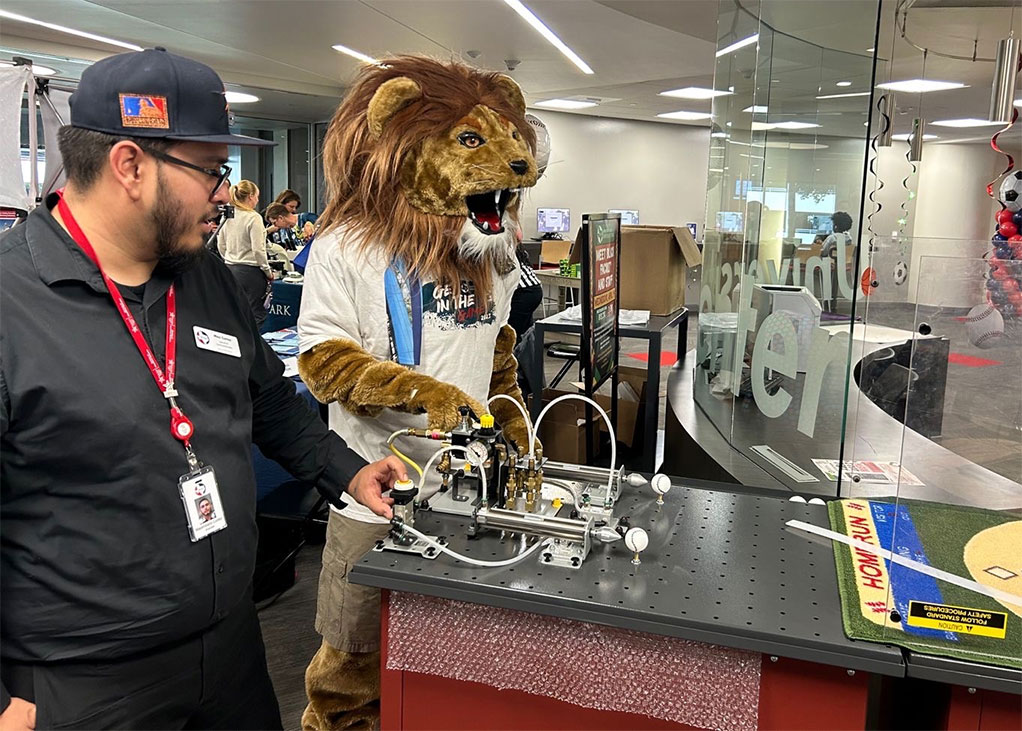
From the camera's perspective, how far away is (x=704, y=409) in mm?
3662

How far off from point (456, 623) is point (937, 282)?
999mm

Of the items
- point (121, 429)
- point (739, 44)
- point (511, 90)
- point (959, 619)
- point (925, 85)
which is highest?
point (925, 85)

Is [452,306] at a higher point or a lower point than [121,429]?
higher

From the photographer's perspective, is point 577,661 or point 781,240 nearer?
point 577,661

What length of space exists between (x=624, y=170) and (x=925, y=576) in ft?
39.1

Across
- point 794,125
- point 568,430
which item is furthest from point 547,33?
point 568,430

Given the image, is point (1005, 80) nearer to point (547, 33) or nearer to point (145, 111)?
point (145, 111)

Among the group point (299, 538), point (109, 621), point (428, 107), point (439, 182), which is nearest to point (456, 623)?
point (109, 621)

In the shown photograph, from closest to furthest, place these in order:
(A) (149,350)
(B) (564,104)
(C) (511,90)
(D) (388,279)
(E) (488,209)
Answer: (A) (149,350)
(D) (388,279)
(E) (488,209)
(C) (511,90)
(B) (564,104)

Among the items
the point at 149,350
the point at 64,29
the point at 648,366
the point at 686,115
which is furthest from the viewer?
the point at 686,115

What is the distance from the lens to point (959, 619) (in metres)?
1.10

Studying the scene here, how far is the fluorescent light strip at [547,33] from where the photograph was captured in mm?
5721

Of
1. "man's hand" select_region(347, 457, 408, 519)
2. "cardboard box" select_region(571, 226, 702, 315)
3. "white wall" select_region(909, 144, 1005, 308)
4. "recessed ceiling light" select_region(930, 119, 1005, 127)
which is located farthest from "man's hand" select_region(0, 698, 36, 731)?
"white wall" select_region(909, 144, 1005, 308)

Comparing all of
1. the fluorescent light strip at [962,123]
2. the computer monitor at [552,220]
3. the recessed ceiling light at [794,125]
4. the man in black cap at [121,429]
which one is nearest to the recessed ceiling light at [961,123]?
the fluorescent light strip at [962,123]
